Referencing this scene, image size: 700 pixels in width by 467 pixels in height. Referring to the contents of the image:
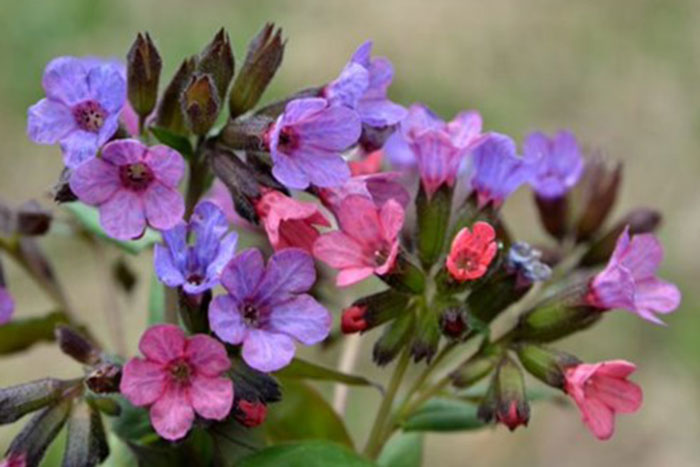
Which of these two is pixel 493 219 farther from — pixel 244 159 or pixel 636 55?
pixel 636 55

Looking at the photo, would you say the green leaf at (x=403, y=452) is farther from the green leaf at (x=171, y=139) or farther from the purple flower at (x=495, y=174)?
the green leaf at (x=171, y=139)

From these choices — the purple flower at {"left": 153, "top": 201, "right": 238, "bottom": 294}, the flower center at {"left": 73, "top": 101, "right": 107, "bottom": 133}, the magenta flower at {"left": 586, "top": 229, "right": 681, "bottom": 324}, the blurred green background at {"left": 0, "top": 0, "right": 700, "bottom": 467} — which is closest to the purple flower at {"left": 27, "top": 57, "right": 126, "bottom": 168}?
the flower center at {"left": 73, "top": 101, "right": 107, "bottom": 133}

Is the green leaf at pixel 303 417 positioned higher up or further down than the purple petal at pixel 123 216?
further down

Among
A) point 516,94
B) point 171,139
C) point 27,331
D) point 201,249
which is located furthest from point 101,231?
point 516,94

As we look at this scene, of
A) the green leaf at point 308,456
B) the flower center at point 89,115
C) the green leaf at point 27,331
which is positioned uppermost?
the flower center at point 89,115

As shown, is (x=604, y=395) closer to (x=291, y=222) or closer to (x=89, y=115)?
(x=291, y=222)

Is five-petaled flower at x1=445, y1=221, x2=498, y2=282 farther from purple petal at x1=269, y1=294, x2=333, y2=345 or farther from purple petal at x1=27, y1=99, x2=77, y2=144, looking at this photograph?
purple petal at x1=27, y1=99, x2=77, y2=144

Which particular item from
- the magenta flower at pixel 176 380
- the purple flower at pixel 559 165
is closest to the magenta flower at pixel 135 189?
the magenta flower at pixel 176 380
